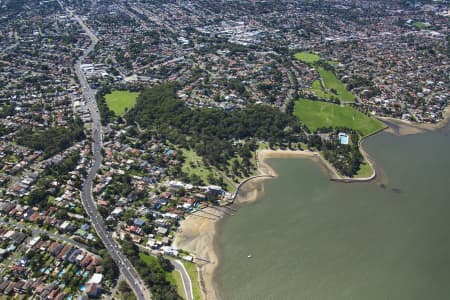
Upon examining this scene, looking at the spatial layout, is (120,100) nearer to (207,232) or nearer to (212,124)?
(212,124)

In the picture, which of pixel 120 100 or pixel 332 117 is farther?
pixel 120 100

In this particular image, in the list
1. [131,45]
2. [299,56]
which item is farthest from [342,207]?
[131,45]

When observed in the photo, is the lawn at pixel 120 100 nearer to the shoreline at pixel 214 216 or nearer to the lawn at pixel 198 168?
the lawn at pixel 198 168

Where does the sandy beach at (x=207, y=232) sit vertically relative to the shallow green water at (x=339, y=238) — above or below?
below

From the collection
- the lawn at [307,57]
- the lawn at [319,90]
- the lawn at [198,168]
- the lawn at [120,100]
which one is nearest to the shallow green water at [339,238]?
the lawn at [198,168]

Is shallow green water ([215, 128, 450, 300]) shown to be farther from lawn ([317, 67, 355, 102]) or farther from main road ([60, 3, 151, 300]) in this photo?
lawn ([317, 67, 355, 102])

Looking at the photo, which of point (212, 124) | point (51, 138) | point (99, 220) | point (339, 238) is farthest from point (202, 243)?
point (51, 138)
